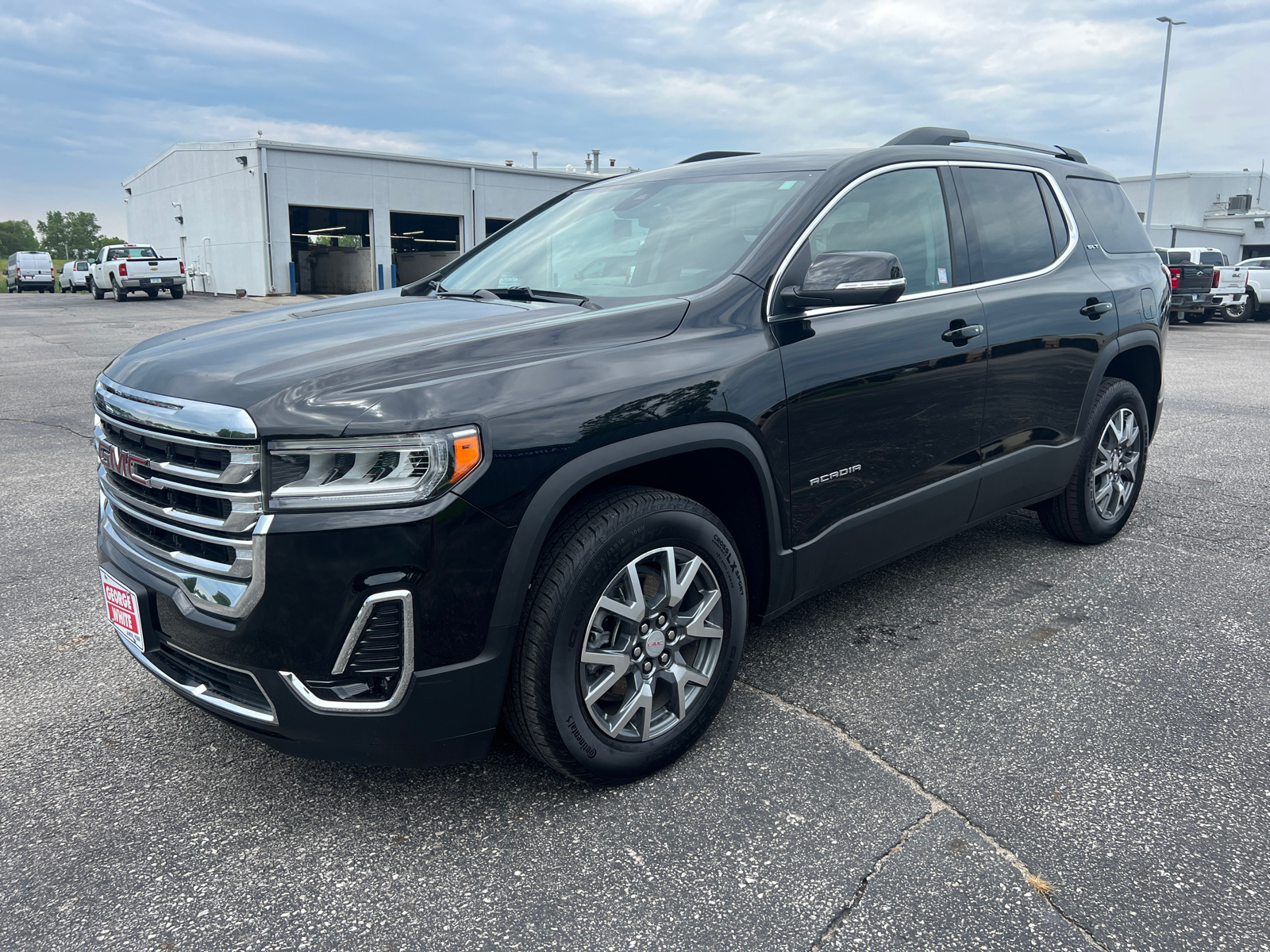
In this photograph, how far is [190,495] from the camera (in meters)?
2.24

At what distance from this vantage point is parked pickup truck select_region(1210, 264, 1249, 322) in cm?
2334

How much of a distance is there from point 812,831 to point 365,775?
4.19ft

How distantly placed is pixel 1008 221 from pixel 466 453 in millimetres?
2854

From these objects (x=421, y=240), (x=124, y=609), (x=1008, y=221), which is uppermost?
(x=421, y=240)

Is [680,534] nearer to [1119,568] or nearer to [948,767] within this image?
[948,767]

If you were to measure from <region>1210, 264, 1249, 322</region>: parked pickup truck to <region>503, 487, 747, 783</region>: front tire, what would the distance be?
996 inches

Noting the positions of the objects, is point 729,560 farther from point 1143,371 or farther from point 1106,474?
point 1143,371

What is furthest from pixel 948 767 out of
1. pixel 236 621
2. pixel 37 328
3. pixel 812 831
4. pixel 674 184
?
pixel 37 328

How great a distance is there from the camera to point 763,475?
279cm

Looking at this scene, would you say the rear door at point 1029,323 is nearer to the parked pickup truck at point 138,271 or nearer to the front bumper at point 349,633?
the front bumper at point 349,633

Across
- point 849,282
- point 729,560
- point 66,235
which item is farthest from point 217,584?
point 66,235

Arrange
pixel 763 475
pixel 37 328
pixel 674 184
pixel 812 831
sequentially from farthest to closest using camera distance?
pixel 37 328 → pixel 674 184 → pixel 763 475 → pixel 812 831

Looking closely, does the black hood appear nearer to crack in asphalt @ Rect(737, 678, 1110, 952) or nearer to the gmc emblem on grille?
the gmc emblem on grille

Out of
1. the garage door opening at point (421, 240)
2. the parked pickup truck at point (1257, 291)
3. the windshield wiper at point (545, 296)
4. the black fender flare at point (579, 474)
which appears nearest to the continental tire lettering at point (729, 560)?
the black fender flare at point (579, 474)
